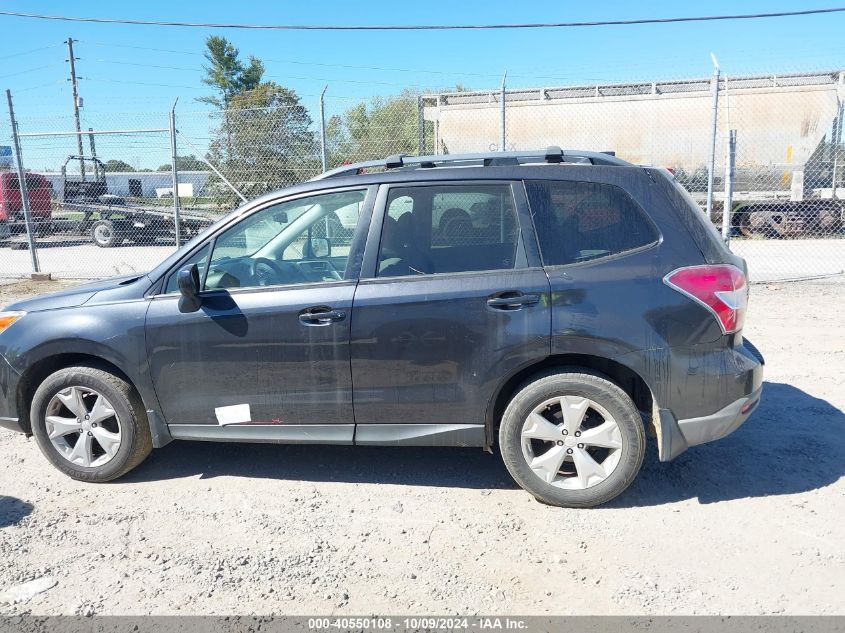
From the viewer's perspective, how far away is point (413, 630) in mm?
2734

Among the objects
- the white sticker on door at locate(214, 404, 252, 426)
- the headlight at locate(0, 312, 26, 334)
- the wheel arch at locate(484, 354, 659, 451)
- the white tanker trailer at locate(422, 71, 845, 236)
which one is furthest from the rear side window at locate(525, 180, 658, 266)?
the white tanker trailer at locate(422, 71, 845, 236)

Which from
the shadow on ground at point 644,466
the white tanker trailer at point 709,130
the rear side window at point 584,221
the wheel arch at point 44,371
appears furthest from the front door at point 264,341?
the white tanker trailer at point 709,130

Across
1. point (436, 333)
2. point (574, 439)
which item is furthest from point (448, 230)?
point (574, 439)

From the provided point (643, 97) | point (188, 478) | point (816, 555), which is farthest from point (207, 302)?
point (643, 97)

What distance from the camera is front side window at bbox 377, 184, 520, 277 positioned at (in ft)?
12.1

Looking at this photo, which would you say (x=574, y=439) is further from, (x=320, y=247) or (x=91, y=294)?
(x=91, y=294)

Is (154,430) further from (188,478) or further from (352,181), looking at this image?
(352,181)

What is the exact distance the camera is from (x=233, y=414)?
12.7 feet

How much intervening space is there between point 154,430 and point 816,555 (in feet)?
11.7

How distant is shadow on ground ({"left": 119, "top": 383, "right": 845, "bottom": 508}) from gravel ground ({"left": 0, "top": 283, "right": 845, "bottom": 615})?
0.05ft

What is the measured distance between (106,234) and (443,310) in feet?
58.7

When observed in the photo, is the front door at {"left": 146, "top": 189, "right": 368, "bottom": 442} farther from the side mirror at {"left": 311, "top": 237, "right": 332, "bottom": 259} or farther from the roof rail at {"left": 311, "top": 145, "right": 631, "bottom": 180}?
the roof rail at {"left": 311, "top": 145, "right": 631, "bottom": 180}

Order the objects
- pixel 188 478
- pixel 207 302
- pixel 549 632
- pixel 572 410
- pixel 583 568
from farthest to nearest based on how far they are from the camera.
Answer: pixel 188 478
pixel 207 302
pixel 572 410
pixel 583 568
pixel 549 632

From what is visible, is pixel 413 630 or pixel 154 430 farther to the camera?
pixel 154 430
